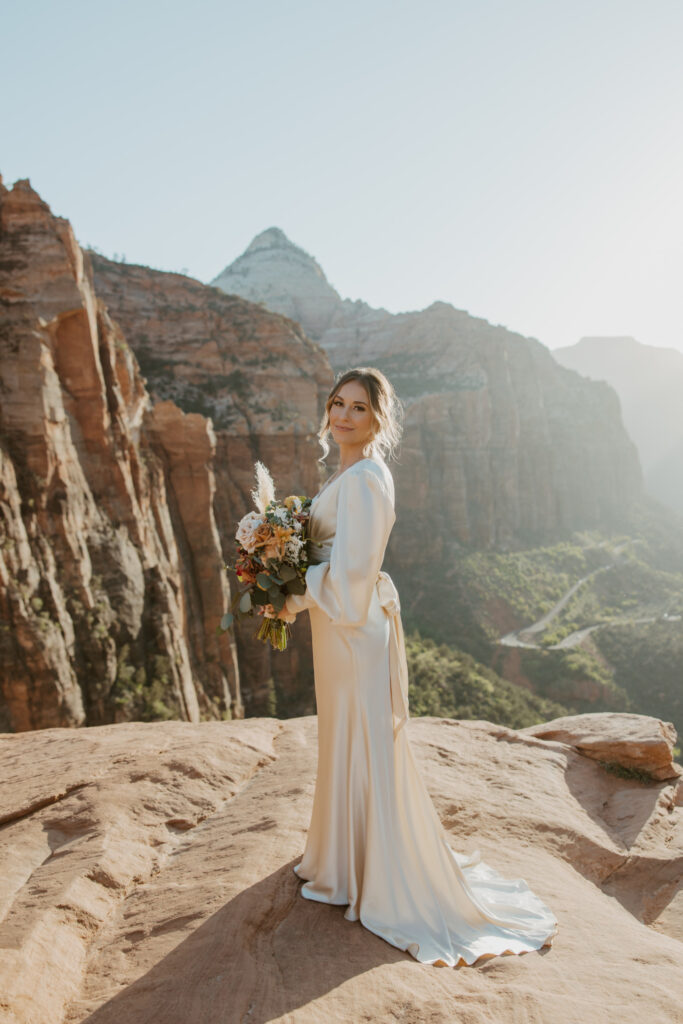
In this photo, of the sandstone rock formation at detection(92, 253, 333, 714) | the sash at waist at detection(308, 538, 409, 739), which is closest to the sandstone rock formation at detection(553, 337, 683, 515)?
the sandstone rock formation at detection(92, 253, 333, 714)

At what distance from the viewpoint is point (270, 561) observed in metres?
3.17

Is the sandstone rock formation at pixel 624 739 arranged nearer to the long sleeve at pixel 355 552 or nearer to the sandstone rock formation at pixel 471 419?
the long sleeve at pixel 355 552

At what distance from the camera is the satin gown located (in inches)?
118

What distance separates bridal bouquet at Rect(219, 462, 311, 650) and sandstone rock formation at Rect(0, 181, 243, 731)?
8.91 meters

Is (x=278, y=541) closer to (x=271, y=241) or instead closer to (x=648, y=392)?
(x=271, y=241)

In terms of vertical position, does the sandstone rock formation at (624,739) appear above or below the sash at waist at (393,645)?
below

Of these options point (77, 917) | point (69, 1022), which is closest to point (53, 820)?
point (77, 917)

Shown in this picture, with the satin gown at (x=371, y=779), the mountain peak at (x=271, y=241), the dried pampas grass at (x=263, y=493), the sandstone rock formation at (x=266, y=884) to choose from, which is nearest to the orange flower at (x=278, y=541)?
the satin gown at (x=371, y=779)

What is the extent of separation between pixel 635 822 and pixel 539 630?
41940 millimetres

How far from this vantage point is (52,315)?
13.0 m

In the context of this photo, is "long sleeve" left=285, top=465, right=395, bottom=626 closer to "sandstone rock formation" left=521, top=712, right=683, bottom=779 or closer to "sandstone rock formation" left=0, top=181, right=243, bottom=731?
"sandstone rock formation" left=521, top=712, right=683, bottom=779

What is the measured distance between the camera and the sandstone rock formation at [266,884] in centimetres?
245

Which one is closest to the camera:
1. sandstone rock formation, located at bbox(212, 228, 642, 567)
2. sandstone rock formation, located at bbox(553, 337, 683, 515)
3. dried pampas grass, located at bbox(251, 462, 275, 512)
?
dried pampas grass, located at bbox(251, 462, 275, 512)

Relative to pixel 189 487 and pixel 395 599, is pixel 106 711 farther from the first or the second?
pixel 395 599
